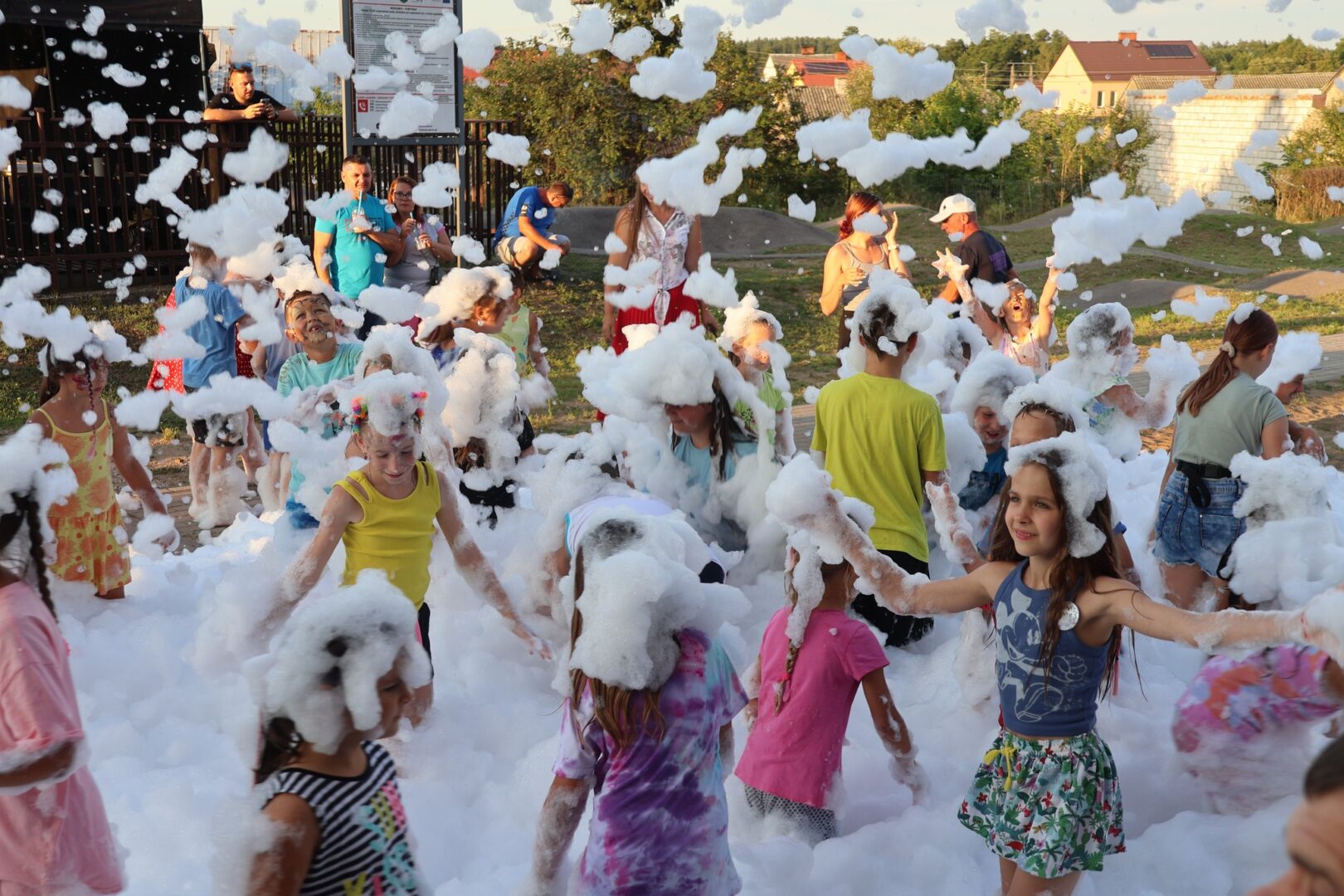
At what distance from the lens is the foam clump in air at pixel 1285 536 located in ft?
14.7

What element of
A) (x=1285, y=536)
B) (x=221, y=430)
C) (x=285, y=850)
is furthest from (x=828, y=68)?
(x=285, y=850)

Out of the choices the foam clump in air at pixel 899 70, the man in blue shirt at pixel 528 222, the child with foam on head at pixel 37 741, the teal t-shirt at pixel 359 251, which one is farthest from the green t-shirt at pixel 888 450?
the man in blue shirt at pixel 528 222

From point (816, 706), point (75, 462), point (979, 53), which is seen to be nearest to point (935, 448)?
point (816, 706)

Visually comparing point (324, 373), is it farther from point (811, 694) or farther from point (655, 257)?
point (811, 694)

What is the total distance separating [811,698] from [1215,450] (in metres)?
2.16

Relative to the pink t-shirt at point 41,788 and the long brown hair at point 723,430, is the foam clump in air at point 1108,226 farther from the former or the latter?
the pink t-shirt at point 41,788

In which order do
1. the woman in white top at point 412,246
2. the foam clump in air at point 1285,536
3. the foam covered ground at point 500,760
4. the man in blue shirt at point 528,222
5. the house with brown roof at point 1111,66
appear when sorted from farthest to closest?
the house with brown roof at point 1111,66 → the man in blue shirt at point 528,222 → the woman in white top at point 412,246 → the foam clump in air at point 1285,536 → the foam covered ground at point 500,760

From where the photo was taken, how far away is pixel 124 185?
11.8 meters

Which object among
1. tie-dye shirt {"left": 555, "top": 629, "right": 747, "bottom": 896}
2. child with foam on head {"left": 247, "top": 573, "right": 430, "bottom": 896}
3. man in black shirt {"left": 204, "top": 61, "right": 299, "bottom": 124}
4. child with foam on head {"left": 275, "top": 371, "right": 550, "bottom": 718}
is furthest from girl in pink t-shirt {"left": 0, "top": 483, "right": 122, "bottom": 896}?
man in black shirt {"left": 204, "top": 61, "right": 299, "bottom": 124}

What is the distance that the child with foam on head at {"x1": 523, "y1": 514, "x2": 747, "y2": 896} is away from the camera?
2641 millimetres

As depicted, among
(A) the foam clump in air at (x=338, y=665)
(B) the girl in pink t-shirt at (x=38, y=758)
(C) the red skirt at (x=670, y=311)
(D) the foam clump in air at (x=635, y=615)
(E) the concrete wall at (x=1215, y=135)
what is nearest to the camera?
(A) the foam clump in air at (x=338, y=665)

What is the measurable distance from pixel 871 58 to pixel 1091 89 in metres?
43.0

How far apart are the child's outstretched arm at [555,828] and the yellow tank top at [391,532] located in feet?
4.36

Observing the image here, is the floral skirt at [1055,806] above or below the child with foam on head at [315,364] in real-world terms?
below
